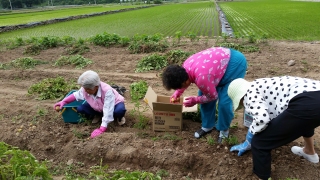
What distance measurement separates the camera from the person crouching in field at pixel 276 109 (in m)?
1.94

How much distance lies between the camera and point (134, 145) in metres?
2.93

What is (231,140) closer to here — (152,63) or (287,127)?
(287,127)

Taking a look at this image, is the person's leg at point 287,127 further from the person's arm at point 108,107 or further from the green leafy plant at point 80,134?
the green leafy plant at point 80,134

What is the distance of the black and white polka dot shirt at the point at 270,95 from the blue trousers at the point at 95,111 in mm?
1683

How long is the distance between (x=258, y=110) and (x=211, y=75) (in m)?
0.63

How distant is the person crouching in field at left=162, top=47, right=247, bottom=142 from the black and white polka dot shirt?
1.52 feet

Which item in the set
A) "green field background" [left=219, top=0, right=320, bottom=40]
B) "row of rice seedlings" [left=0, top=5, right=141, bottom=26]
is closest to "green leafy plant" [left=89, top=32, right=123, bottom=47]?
"green field background" [left=219, top=0, right=320, bottom=40]

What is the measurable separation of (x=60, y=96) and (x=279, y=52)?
4928 millimetres

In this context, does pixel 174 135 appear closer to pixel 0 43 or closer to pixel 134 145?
pixel 134 145

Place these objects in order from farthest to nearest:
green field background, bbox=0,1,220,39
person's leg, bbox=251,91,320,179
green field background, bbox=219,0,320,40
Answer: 1. green field background, bbox=0,1,220,39
2. green field background, bbox=219,0,320,40
3. person's leg, bbox=251,91,320,179


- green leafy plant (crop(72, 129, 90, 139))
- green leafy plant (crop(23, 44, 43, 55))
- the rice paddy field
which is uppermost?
the rice paddy field

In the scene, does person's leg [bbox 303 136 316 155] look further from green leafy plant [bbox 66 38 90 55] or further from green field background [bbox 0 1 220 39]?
green field background [bbox 0 1 220 39]

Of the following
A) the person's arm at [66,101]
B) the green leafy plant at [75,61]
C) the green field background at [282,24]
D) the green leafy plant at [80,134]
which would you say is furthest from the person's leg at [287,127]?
the green field background at [282,24]

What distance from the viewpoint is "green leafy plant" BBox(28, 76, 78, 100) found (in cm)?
443
